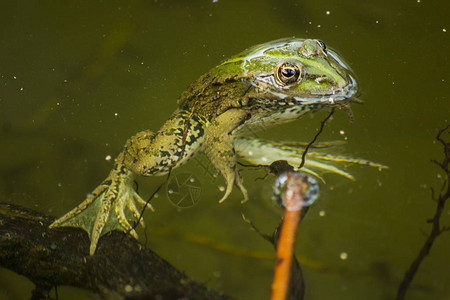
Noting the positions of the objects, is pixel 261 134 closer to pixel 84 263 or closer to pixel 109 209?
pixel 109 209

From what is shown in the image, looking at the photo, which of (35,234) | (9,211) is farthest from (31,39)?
(35,234)

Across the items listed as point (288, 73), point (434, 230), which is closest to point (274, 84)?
point (288, 73)

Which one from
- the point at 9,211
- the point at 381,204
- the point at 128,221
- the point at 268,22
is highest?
the point at 268,22

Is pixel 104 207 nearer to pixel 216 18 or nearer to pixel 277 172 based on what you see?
pixel 277 172

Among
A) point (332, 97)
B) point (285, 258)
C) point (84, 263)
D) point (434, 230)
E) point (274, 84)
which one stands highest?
point (274, 84)

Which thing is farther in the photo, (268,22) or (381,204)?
(268,22)

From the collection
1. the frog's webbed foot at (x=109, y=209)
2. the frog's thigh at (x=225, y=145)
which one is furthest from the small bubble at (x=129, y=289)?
the frog's thigh at (x=225, y=145)

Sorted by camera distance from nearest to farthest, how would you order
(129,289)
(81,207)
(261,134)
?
(129,289), (81,207), (261,134)

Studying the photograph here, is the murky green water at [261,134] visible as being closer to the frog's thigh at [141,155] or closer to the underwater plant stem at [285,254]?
the frog's thigh at [141,155]
